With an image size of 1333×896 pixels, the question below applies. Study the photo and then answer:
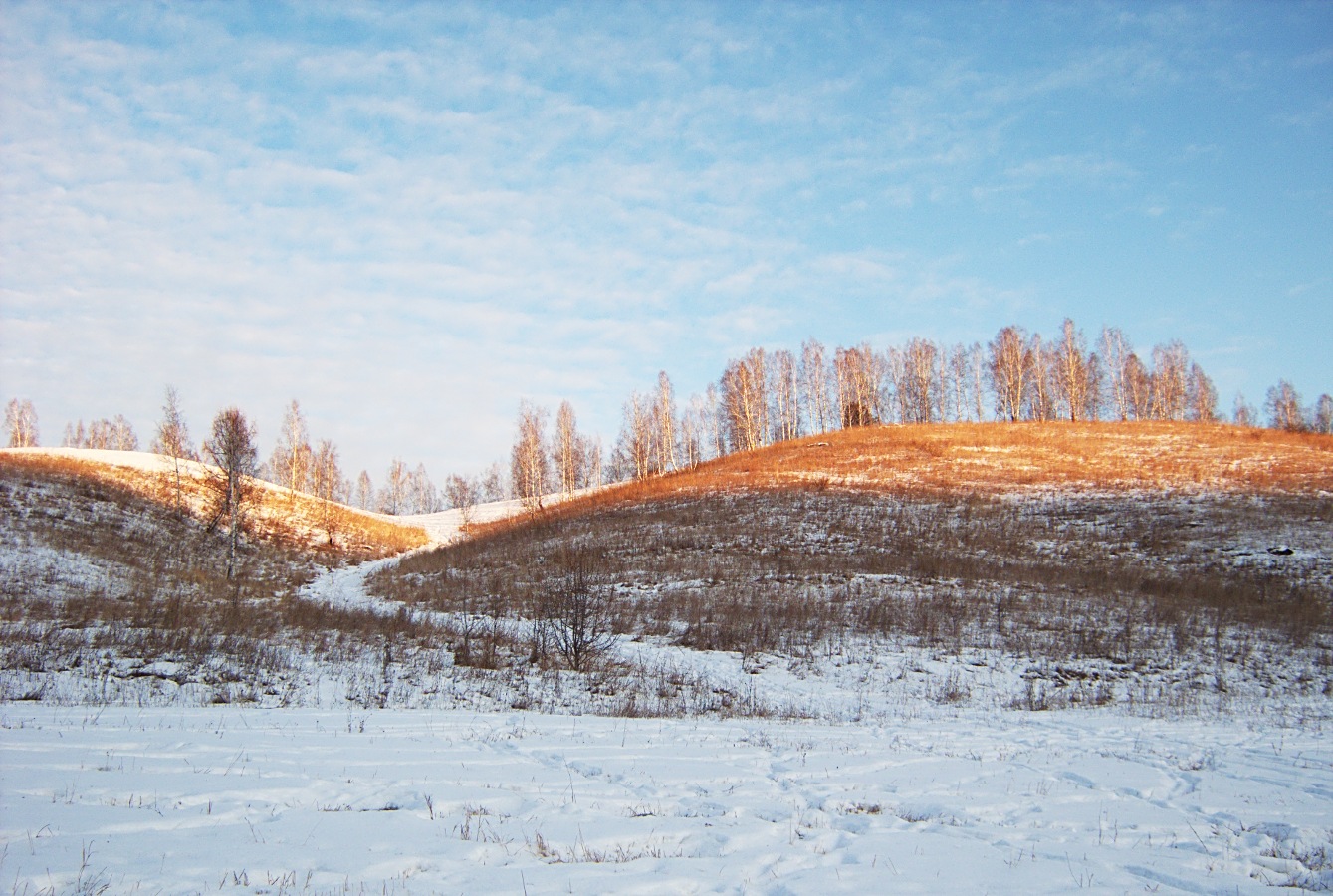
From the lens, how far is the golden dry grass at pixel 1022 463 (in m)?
39.2

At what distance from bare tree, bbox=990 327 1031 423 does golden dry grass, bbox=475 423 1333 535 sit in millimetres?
11002

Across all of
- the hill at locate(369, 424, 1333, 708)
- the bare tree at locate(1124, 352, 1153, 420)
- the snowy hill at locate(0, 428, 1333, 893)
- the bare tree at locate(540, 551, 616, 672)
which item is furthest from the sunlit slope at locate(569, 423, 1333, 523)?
the bare tree at locate(540, 551, 616, 672)

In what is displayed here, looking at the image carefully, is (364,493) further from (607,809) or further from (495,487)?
(607,809)

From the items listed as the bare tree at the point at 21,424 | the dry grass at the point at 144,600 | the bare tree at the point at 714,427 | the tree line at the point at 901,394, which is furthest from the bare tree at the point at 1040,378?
the bare tree at the point at 21,424

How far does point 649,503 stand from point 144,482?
28.9 metres

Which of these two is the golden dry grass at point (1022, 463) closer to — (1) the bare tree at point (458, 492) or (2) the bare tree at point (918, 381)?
(2) the bare tree at point (918, 381)

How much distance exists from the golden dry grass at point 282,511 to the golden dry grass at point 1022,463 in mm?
7424

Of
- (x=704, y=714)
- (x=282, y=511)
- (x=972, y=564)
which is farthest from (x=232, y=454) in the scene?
(x=972, y=564)

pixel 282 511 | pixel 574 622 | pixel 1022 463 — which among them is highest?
pixel 1022 463

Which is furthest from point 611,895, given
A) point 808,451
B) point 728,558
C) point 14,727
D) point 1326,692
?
point 808,451

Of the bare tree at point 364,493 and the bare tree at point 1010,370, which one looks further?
the bare tree at point 364,493

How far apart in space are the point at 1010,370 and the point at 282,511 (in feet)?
215

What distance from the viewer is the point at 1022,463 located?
4603cm

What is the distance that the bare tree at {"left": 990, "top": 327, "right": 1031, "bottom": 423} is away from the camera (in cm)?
7025
